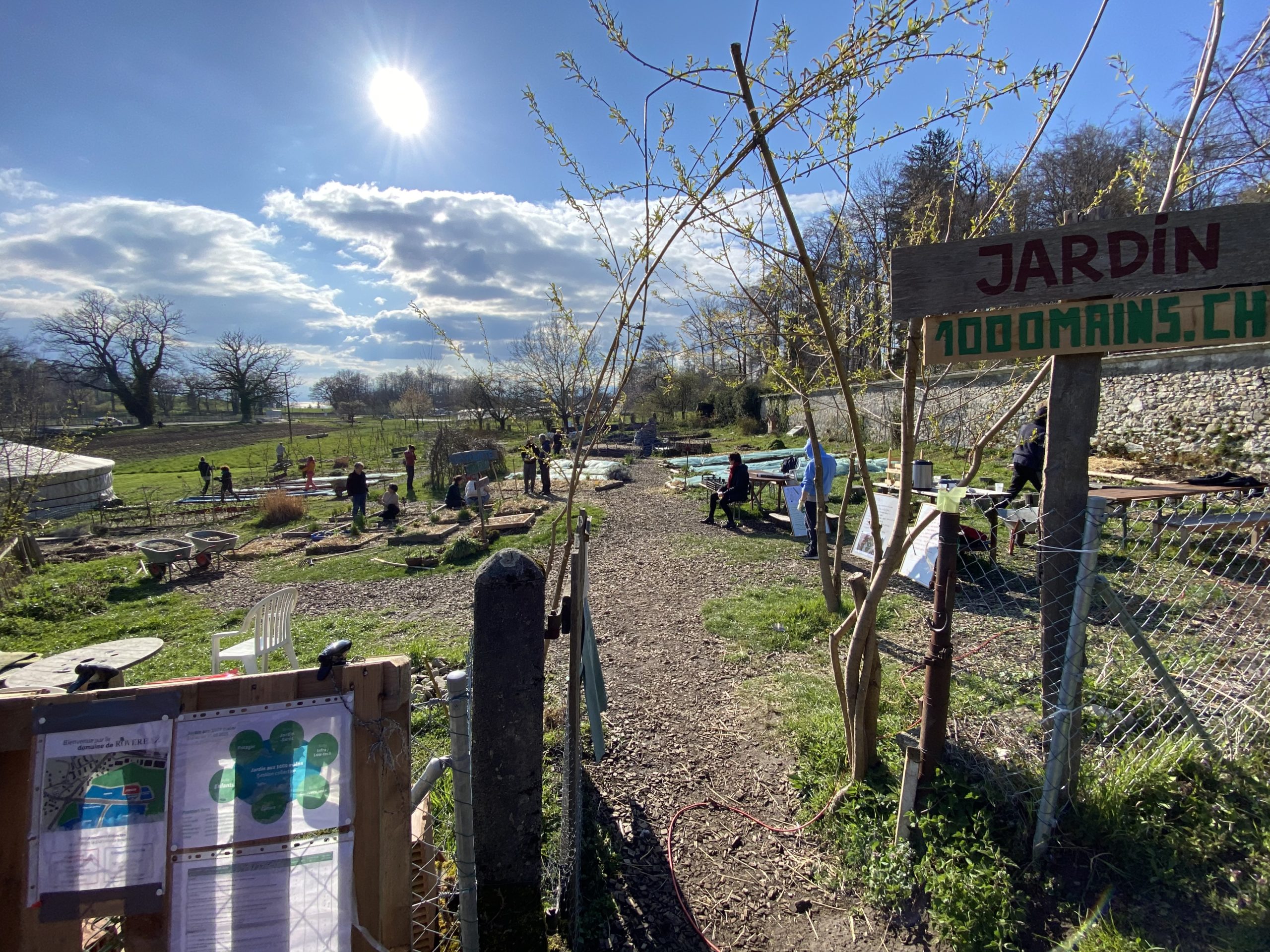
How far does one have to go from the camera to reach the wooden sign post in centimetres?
221

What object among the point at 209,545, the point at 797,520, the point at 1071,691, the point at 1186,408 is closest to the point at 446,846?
the point at 1071,691

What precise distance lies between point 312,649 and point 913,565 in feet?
22.1

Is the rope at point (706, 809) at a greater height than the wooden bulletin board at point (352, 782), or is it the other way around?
the wooden bulletin board at point (352, 782)

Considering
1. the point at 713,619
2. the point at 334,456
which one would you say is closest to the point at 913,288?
the point at 713,619

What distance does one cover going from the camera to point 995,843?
8.43 ft

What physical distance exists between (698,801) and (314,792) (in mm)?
2375

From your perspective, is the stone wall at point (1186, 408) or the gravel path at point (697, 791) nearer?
the gravel path at point (697, 791)

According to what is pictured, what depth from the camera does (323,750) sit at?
1746mm

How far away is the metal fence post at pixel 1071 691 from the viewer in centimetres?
232

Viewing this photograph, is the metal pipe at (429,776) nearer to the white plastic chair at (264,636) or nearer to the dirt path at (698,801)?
the dirt path at (698,801)

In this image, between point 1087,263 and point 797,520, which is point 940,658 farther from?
point 797,520

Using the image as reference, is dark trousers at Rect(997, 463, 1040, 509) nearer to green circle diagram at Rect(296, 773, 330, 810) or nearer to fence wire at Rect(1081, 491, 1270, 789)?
fence wire at Rect(1081, 491, 1270, 789)

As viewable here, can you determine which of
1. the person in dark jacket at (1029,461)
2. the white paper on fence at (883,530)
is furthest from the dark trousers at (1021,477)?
the white paper on fence at (883,530)

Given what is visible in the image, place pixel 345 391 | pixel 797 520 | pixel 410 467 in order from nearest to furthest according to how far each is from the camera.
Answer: pixel 797 520, pixel 410 467, pixel 345 391
